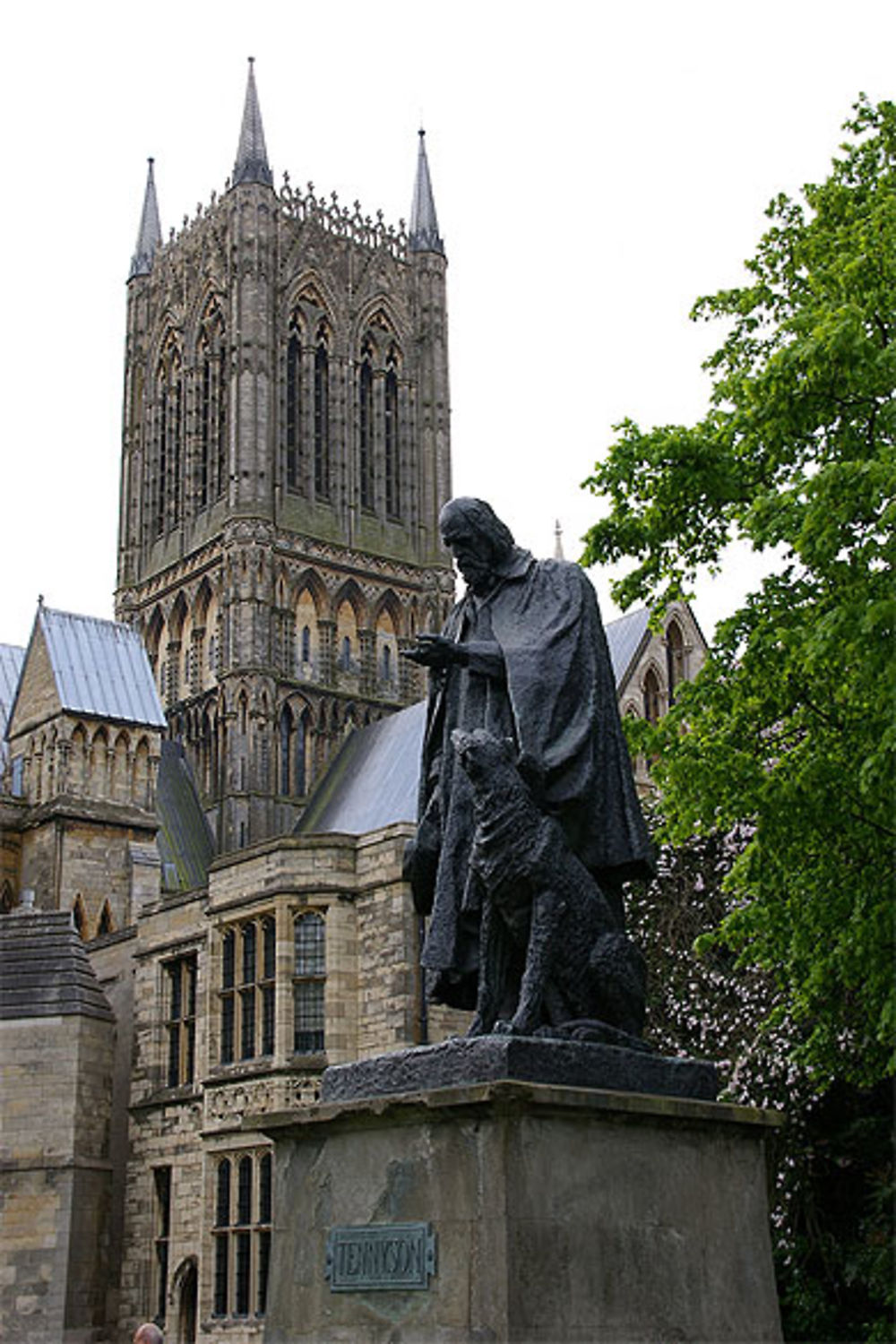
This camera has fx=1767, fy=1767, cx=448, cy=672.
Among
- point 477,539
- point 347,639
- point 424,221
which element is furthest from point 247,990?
point 424,221

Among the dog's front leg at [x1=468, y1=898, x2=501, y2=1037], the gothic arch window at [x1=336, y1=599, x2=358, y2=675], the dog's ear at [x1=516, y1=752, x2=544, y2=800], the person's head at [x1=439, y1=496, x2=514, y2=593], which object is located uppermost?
the gothic arch window at [x1=336, y1=599, x2=358, y2=675]

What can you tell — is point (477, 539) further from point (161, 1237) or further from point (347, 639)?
point (347, 639)

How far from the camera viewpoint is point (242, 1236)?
88.8ft

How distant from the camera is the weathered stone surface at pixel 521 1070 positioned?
21.0ft

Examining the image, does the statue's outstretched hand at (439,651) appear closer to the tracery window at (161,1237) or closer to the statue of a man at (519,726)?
the statue of a man at (519,726)

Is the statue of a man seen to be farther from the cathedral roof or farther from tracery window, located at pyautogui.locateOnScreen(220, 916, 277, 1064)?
the cathedral roof

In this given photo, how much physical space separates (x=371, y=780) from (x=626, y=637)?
33.8 feet

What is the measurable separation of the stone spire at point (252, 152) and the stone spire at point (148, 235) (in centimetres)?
759

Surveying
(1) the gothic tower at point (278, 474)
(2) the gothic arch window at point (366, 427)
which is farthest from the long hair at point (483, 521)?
(2) the gothic arch window at point (366, 427)

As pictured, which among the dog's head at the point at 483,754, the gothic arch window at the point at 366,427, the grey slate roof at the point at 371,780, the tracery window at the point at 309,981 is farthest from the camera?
the gothic arch window at the point at 366,427

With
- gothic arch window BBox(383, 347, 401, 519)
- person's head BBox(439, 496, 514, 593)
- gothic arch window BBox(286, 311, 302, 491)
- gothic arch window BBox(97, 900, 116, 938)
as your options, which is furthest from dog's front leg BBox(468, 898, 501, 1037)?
gothic arch window BBox(383, 347, 401, 519)

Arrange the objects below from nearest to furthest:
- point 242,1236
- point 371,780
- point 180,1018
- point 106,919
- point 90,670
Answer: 1. point 242,1236
2. point 180,1018
3. point 106,919
4. point 90,670
5. point 371,780

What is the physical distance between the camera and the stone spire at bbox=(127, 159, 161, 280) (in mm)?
71688

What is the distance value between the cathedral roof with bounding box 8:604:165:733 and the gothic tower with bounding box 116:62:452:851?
37.4ft
